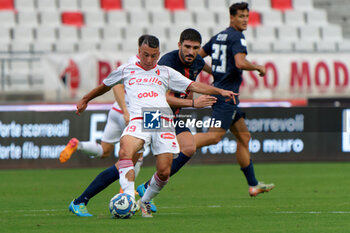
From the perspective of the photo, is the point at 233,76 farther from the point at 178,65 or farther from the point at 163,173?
the point at 163,173

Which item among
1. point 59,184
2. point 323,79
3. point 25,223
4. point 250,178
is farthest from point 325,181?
point 323,79

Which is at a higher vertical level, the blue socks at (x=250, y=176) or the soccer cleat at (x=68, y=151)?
the soccer cleat at (x=68, y=151)

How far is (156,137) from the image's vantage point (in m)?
7.61

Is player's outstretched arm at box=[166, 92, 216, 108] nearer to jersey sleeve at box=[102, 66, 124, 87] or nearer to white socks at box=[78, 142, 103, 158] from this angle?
jersey sleeve at box=[102, 66, 124, 87]

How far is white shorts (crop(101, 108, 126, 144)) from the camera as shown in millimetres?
10680

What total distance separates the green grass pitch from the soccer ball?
0.08 metres

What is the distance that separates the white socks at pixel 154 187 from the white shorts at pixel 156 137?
298mm

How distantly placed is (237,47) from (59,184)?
14.1 feet

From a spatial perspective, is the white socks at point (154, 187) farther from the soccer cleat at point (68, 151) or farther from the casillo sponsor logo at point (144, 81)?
the soccer cleat at point (68, 151)

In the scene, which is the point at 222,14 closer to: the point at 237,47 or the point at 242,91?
the point at 242,91

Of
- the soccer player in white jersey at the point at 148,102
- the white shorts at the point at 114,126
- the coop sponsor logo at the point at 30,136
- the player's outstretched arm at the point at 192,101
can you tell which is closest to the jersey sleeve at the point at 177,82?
the soccer player in white jersey at the point at 148,102

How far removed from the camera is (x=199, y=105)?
23.8 feet

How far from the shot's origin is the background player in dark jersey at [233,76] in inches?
393

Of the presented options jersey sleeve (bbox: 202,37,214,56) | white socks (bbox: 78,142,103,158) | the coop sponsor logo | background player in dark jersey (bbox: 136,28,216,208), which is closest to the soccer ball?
background player in dark jersey (bbox: 136,28,216,208)
